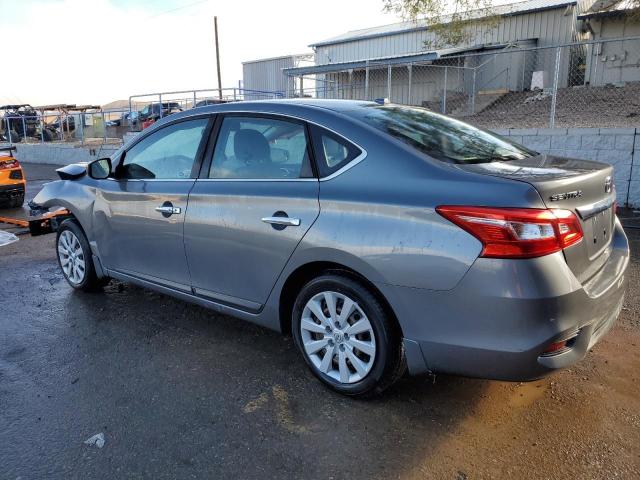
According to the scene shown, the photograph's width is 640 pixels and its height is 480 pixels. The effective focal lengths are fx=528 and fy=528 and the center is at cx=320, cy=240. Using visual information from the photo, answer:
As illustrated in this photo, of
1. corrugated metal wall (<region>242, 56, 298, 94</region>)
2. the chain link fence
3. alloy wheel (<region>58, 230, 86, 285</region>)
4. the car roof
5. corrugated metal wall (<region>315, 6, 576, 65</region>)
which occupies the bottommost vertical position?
alloy wheel (<region>58, 230, 86, 285</region>)

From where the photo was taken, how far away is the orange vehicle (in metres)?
9.63

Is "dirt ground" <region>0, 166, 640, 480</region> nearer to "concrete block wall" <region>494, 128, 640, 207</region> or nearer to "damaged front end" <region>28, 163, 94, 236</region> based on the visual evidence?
"damaged front end" <region>28, 163, 94, 236</region>

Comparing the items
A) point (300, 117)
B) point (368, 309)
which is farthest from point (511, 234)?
point (300, 117)

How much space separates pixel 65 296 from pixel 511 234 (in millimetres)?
4220

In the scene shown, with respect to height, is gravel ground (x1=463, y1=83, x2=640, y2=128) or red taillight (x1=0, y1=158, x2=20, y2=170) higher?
gravel ground (x1=463, y1=83, x2=640, y2=128)

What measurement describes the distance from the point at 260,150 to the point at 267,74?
93.2 feet

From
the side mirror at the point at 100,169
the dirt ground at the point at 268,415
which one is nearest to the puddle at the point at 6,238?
the side mirror at the point at 100,169

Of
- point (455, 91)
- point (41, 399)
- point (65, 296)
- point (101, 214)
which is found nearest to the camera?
point (41, 399)

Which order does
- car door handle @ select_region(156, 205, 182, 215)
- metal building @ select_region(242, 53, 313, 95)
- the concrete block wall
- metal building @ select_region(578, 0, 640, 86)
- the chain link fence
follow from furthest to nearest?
metal building @ select_region(242, 53, 313, 95), metal building @ select_region(578, 0, 640, 86), the chain link fence, the concrete block wall, car door handle @ select_region(156, 205, 182, 215)

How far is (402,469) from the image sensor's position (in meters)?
2.44

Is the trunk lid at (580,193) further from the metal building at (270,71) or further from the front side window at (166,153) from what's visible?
the metal building at (270,71)

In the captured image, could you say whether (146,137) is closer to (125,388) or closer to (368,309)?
(125,388)

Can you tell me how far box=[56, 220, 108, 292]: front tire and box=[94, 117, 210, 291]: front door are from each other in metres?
0.32

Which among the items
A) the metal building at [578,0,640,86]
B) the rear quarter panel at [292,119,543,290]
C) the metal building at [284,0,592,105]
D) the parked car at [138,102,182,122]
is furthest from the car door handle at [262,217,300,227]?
the parked car at [138,102,182,122]
